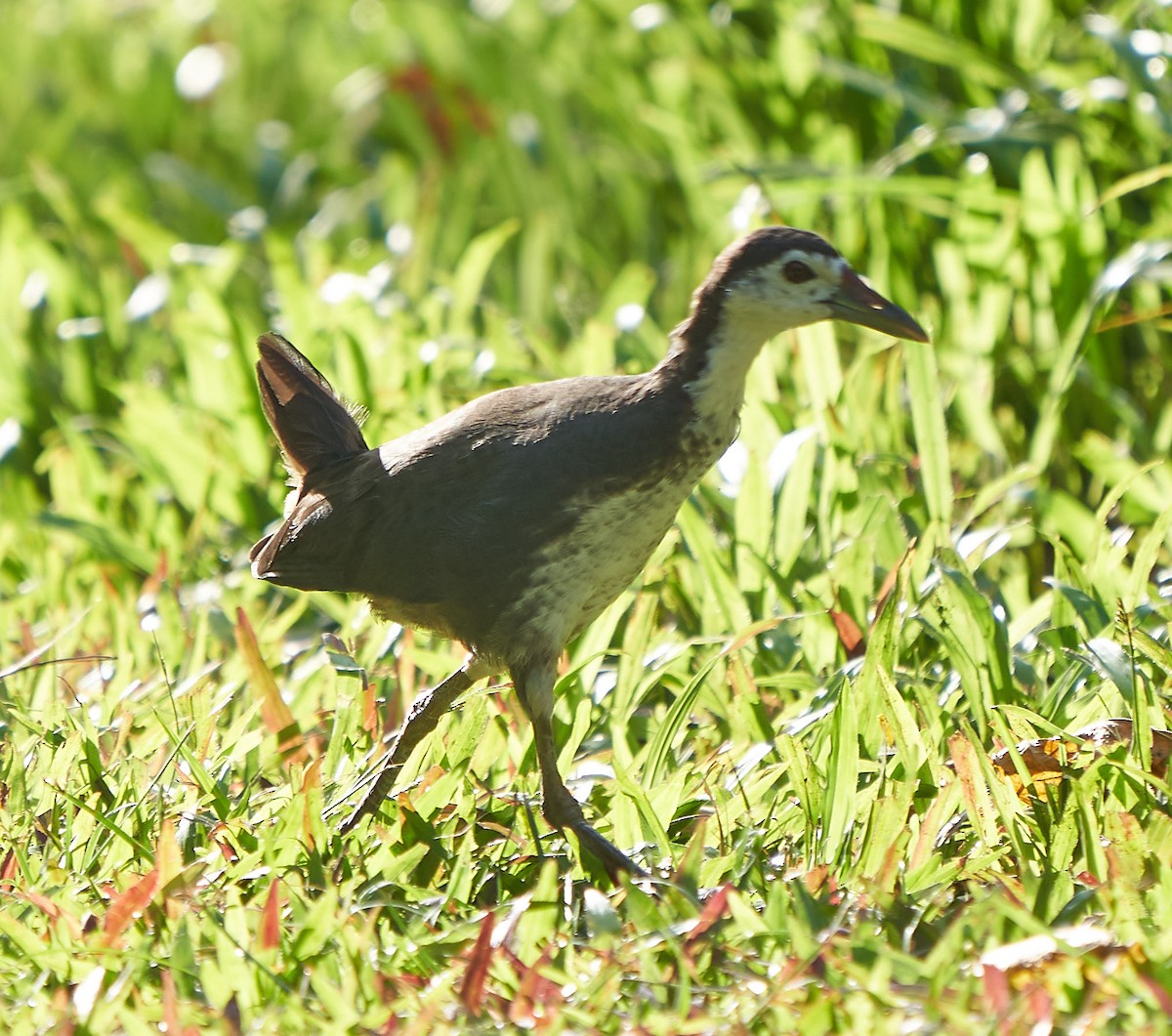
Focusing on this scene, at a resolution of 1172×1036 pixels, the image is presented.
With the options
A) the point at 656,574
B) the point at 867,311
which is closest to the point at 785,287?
the point at 867,311

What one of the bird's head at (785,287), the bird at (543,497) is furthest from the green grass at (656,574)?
the bird's head at (785,287)

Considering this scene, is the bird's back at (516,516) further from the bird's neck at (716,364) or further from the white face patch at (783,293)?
the white face patch at (783,293)

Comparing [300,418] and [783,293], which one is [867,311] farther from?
[300,418]

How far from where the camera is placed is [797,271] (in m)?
3.43

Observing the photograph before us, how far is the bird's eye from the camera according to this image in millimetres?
3424

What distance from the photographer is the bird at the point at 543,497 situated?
10.6 feet

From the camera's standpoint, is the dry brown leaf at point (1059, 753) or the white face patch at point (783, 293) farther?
the white face patch at point (783, 293)

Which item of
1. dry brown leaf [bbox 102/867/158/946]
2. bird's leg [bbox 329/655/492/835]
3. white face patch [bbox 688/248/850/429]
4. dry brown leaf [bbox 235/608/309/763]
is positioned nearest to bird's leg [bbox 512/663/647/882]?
bird's leg [bbox 329/655/492/835]

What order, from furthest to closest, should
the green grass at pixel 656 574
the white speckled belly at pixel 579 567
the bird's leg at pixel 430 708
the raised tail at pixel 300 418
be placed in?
the raised tail at pixel 300 418 → the bird's leg at pixel 430 708 → the white speckled belly at pixel 579 567 → the green grass at pixel 656 574

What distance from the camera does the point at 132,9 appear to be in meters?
9.99

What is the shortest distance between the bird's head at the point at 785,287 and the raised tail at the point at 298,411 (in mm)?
841

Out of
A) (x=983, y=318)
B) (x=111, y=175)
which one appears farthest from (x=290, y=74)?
(x=983, y=318)

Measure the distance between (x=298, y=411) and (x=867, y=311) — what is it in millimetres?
1257

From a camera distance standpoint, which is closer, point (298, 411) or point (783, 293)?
point (783, 293)
